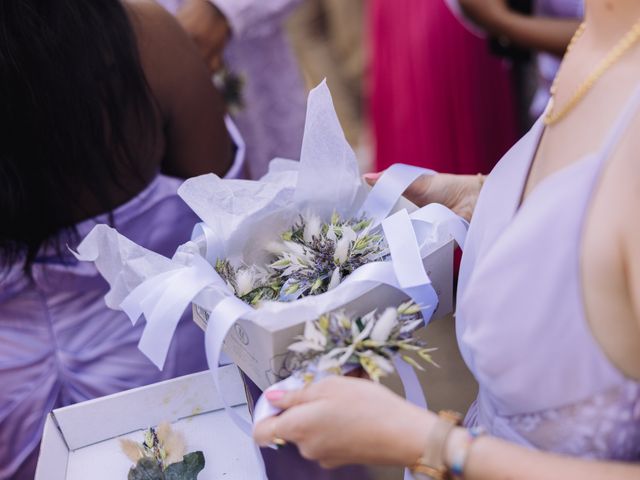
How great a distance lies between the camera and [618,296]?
587 mm

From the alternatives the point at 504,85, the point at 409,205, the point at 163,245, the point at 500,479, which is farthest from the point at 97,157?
the point at 504,85

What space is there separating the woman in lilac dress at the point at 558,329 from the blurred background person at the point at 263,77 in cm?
111

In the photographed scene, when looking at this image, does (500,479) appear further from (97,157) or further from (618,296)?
(97,157)

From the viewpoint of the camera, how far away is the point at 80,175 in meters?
1.04

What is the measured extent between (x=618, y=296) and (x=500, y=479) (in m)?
0.19

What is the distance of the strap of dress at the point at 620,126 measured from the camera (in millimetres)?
571

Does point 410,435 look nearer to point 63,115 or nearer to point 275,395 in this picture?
point 275,395

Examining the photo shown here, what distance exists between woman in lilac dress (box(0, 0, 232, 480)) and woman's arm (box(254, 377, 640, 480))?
54 centimetres

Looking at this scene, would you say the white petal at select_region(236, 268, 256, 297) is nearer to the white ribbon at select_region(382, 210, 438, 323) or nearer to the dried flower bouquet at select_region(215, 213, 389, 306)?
the dried flower bouquet at select_region(215, 213, 389, 306)

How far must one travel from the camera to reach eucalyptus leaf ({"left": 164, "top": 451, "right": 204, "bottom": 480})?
803 millimetres

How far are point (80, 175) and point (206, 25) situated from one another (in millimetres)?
677

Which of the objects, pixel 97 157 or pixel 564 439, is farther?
pixel 97 157

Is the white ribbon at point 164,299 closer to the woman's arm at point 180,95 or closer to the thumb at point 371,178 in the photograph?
the thumb at point 371,178

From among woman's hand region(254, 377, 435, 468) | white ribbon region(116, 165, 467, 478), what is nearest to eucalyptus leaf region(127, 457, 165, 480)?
white ribbon region(116, 165, 467, 478)
